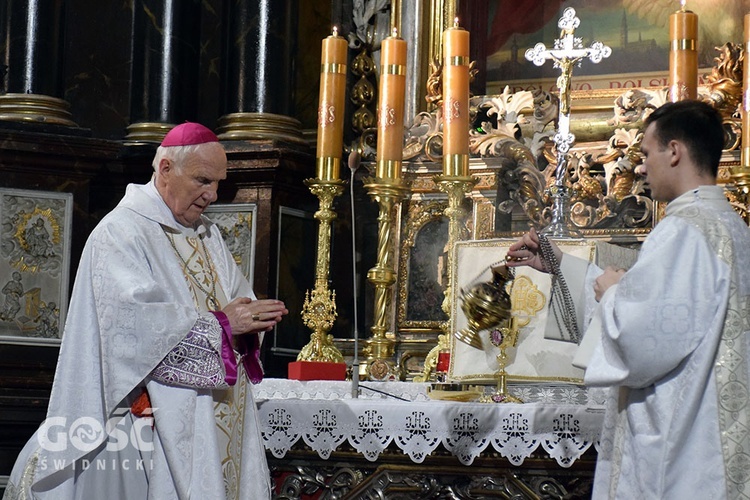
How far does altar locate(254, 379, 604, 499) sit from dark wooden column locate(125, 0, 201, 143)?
2.64 m

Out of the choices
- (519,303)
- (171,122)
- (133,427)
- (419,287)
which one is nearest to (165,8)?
(171,122)

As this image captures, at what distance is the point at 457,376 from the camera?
5.53m

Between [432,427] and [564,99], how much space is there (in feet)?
6.13

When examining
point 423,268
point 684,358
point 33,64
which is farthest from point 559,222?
point 33,64

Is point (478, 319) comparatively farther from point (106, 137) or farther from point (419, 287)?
point (106, 137)

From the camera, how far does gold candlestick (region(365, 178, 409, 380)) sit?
6152 mm

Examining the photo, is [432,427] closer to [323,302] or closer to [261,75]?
[323,302]

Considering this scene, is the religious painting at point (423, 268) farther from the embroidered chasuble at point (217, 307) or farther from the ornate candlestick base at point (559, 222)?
the embroidered chasuble at point (217, 307)

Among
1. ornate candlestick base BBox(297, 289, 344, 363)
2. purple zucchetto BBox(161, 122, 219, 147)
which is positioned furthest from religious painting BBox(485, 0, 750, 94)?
purple zucchetto BBox(161, 122, 219, 147)

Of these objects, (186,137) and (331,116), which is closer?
(186,137)

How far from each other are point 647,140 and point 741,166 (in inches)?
81.0

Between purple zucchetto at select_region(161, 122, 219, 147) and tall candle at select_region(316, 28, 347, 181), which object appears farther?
tall candle at select_region(316, 28, 347, 181)

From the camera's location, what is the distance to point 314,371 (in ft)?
18.8

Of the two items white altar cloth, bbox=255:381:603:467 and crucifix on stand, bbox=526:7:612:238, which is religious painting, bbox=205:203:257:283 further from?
white altar cloth, bbox=255:381:603:467
